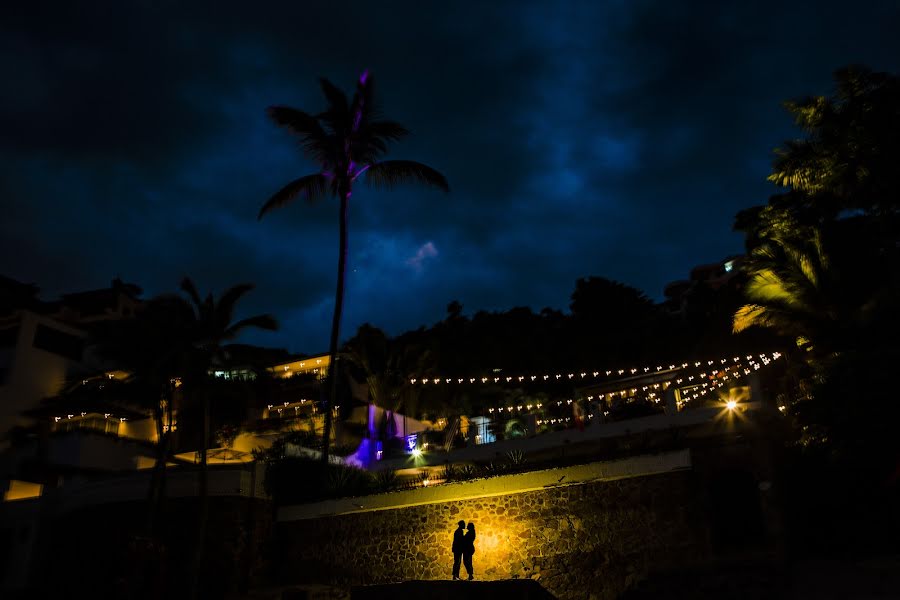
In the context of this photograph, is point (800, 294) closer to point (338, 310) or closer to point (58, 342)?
point (338, 310)

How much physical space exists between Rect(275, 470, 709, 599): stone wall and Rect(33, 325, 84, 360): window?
21623 mm

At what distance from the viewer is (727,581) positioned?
11570mm

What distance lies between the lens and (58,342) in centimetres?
3366

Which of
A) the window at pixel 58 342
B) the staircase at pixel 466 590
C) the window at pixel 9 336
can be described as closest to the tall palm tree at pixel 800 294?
the staircase at pixel 466 590

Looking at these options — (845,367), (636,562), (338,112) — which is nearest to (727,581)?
(636,562)

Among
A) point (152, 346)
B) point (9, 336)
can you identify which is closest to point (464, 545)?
point (152, 346)

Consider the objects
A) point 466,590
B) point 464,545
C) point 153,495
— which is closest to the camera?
point 466,590

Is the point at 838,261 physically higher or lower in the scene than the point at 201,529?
higher

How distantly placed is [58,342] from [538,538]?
28.7 m

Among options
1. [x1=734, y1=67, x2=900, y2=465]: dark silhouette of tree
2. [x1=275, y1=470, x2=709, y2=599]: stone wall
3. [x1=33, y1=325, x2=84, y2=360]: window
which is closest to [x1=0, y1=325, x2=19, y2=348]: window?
[x1=33, y1=325, x2=84, y2=360]: window

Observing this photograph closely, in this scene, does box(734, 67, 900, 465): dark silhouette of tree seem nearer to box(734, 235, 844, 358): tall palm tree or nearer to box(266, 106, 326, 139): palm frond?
box(734, 235, 844, 358): tall palm tree

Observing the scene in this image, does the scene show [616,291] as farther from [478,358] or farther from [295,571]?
[295,571]

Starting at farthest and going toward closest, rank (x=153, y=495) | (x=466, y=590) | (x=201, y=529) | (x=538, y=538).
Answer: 1. (x=153, y=495)
2. (x=201, y=529)
3. (x=538, y=538)
4. (x=466, y=590)

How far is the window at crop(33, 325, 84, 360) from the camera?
3262 centimetres
